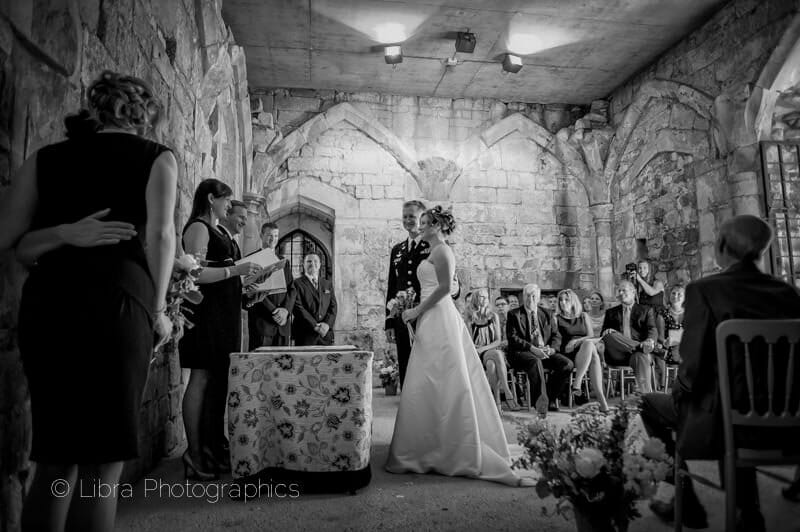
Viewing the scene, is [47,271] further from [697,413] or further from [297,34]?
[297,34]

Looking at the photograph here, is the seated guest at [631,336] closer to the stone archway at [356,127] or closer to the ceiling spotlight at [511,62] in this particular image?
the ceiling spotlight at [511,62]

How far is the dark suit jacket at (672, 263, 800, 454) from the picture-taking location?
1.87m

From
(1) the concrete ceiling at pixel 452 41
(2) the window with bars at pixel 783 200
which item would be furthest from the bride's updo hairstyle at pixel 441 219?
(2) the window with bars at pixel 783 200

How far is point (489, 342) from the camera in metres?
6.01

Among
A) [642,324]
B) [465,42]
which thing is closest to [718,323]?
[642,324]

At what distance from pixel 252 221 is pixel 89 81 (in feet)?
18.9

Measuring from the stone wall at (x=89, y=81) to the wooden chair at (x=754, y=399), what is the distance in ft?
7.54

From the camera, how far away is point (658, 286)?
269 inches

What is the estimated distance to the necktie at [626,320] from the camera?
5.77 meters

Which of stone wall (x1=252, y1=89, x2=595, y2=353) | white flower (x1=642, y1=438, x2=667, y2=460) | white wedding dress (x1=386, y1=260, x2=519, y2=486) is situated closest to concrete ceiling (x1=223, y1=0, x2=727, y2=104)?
stone wall (x1=252, y1=89, x2=595, y2=353)

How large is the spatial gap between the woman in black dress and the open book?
1.53m

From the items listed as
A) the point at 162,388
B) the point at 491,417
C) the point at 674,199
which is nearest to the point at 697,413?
the point at 491,417

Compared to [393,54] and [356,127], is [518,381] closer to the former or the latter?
[393,54]

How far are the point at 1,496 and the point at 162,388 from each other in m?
1.85
